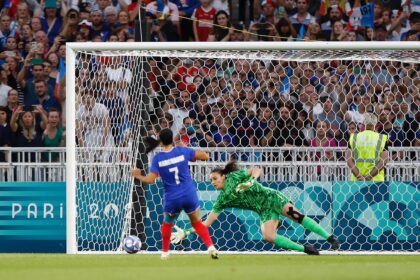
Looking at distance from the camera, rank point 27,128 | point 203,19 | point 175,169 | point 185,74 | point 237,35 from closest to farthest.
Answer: point 175,169 → point 185,74 → point 27,128 → point 237,35 → point 203,19

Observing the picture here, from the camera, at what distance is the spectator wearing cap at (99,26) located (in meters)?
22.0

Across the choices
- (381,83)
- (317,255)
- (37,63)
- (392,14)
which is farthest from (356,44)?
(37,63)

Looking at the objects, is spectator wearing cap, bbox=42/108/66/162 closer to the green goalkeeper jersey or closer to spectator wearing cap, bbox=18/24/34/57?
spectator wearing cap, bbox=18/24/34/57

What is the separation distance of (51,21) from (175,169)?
26.9 ft

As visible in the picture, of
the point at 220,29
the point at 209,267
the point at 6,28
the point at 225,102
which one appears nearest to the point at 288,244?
the point at 209,267

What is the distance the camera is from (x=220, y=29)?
858 inches

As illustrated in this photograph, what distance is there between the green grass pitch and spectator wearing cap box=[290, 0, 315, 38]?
6.71m

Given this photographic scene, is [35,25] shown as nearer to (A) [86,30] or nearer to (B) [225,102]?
(A) [86,30]

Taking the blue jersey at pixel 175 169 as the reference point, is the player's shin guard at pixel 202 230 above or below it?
below

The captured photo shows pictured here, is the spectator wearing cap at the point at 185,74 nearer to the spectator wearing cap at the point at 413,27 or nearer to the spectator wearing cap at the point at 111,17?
the spectator wearing cap at the point at 111,17

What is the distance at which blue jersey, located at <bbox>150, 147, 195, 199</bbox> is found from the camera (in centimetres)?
1502

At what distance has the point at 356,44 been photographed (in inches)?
669

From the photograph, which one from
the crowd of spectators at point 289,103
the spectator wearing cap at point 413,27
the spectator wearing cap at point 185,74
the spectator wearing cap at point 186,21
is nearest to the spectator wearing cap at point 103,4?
the spectator wearing cap at point 186,21

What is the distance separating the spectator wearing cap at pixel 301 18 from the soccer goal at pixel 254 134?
3.01 meters
